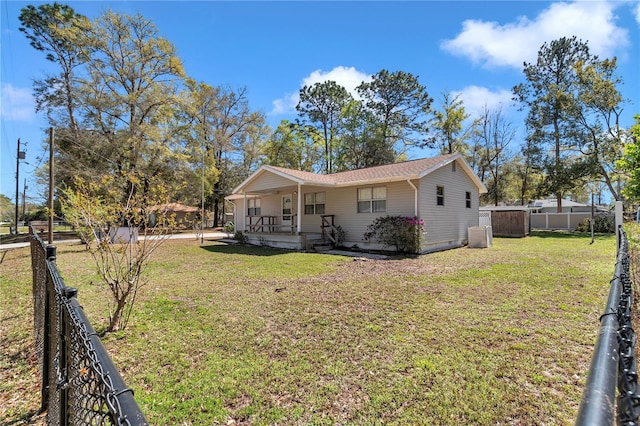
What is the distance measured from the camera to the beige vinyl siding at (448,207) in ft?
41.6

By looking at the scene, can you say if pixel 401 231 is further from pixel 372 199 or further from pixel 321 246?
pixel 321 246

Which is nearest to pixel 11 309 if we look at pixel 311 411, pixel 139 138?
pixel 311 411

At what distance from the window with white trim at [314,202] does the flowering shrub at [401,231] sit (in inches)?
141

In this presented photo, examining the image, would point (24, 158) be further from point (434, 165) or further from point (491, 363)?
point (491, 363)

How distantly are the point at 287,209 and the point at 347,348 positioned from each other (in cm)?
1426

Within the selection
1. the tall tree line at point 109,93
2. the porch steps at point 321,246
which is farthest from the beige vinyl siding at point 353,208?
the tall tree line at point 109,93

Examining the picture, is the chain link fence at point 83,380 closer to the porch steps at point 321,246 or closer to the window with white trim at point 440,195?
the porch steps at point 321,246

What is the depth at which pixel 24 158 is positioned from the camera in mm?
21906

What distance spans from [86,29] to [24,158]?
987 cm

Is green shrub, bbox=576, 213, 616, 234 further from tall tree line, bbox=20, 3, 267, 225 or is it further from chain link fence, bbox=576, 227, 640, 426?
chain link fence, bbox=576, 227, 640, 426

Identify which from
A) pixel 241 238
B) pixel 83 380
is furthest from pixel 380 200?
pixel 83 380

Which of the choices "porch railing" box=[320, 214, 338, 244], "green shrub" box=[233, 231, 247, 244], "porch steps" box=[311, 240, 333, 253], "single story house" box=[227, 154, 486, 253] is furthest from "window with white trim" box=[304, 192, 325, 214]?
"green shrub" box=[233, 231, 247, 244]

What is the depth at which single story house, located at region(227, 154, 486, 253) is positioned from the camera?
41.0 ft

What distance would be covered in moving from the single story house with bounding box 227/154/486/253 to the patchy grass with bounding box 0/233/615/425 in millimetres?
5514
